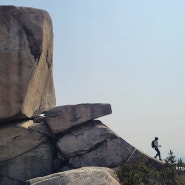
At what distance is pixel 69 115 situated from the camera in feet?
64.1

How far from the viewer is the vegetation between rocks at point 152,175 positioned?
48.0 feet

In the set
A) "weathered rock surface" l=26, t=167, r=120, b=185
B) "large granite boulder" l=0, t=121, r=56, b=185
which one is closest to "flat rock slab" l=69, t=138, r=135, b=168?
"large granite boulder" l=0, t=121, r=56, b=185

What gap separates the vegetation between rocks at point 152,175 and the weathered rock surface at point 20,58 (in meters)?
5.87

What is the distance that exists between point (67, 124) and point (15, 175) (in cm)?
338

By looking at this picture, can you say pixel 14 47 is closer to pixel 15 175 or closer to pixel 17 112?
pixel 17 112

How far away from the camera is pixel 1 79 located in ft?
61.3

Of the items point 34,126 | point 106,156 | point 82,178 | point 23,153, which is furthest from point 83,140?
point 82,178

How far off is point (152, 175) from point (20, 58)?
8.00 meters

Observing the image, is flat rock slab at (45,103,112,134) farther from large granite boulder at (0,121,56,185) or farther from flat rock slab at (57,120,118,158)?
large granite boulder at (0,121,56,185)

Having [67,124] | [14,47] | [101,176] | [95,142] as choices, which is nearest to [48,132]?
[67,124]

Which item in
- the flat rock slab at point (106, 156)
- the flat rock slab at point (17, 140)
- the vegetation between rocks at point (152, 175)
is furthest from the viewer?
the flat rock slab at point (17, 140)

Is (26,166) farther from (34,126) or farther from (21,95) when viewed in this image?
(21,95)

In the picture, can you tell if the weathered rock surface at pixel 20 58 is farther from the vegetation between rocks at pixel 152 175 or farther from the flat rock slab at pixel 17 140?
the vegetation between rocks at pixel 152 175

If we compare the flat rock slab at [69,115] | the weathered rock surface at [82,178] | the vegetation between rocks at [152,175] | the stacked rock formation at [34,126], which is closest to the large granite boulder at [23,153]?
the stacked rock formation at [34,126]
